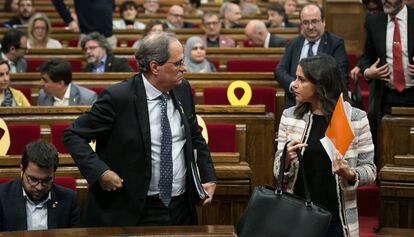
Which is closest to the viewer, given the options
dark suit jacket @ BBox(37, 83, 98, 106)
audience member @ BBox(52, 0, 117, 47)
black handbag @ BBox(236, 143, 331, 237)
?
black handbag @ BBox(236, 143, 331, 237)

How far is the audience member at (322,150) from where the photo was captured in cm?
387

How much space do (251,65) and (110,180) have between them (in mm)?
4736

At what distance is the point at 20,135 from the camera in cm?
601

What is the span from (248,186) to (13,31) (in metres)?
3.97

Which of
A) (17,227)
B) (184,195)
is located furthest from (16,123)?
(184,195)

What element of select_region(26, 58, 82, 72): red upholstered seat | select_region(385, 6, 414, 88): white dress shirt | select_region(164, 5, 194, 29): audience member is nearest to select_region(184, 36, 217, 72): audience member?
select_region(26, 58, 82, 72): red upholstered seat

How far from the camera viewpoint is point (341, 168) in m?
3.76

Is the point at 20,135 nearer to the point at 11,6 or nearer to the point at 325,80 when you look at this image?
the point at 325,80

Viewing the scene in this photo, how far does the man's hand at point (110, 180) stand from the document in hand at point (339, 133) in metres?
0.81

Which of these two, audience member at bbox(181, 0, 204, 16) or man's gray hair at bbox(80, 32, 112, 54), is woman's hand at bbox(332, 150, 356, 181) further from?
audience member at bbox(181, 0, 204, 16)

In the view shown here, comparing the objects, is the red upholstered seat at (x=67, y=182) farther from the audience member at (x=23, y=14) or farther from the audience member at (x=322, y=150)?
the audience member at (x=23, y=14)

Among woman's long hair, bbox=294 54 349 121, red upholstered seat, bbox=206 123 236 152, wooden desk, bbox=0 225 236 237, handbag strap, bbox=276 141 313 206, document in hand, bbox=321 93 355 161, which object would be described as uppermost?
woman's long hair, bbox=294 54 349 121

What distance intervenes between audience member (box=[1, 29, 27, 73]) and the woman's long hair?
493cm

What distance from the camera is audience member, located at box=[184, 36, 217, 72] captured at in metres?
8.34
